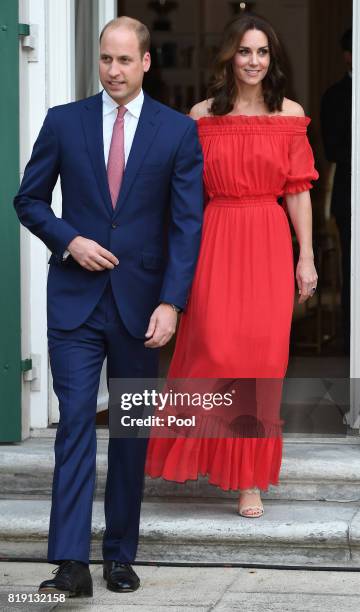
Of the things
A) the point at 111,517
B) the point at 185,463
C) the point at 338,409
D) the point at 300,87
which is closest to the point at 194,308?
the point at 185,463

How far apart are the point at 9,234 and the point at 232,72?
1215 millimetres

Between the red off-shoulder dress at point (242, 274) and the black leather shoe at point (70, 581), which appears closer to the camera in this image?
the black leather shoe at point (70, 581)

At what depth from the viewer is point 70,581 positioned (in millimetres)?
4141

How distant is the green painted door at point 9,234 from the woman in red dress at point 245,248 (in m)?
0.89

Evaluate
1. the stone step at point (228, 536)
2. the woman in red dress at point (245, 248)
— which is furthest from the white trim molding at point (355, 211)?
the stone step at point (228, 536)

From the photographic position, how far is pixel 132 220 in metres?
4.30

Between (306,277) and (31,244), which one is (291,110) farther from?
(31,244)

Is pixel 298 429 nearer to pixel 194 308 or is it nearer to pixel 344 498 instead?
pixel 344 498

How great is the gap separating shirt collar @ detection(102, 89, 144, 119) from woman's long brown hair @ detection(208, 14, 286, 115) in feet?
2.16

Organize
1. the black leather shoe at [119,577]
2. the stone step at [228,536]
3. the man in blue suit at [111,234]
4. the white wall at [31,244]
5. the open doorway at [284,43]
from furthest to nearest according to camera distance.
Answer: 1. the open doorway at [284,43]
2. the white wall at [31,244]
3. the stone step at [228,536]
4. the black leather shoe at [119,577]
5. the man in blue suit at [111,234]

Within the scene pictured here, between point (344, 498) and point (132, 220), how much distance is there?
1617 millimetres

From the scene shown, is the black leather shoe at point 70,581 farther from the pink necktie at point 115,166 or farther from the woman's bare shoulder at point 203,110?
the woman's bare shoulder at point 203,110

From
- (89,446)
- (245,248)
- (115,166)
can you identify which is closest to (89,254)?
(115,166)

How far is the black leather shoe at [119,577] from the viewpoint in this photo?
445 centimetres
